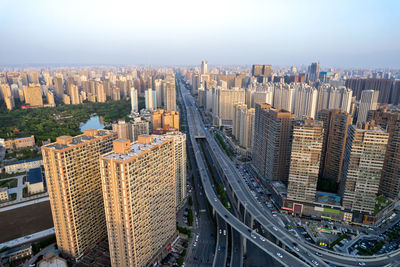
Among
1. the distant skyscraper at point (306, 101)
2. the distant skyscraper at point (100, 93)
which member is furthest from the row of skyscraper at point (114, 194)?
the distant skyscraper at point (100, 93)

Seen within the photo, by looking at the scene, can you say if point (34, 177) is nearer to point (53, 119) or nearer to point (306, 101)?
point (53, 119)

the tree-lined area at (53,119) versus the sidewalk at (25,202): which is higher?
the tree-lined area at (53,119)

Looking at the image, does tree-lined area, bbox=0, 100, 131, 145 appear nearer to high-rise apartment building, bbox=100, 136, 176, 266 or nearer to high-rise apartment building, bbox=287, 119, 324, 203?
high-rise apartment building, bbox=100, 136, 176, 266

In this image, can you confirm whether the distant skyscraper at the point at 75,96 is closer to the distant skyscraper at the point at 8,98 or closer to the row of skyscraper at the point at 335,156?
the distant skyscraper at the point at 8,98

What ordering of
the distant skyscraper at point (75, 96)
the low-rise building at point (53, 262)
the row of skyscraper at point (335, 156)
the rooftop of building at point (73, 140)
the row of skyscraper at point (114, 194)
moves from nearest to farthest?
the row of skyscraper at point (114, 194), the rooftop of building at point (73, 140), the low-rise building at point (53, 262), the row of skyscraper at point (335, 156), the distant skyscraper at point (75, 96)

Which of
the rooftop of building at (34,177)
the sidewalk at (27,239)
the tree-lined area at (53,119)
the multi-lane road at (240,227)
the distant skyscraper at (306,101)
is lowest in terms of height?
the sidewalk at (27,239)

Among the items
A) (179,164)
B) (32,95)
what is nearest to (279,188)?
(179,164)

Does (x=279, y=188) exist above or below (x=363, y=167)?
below
